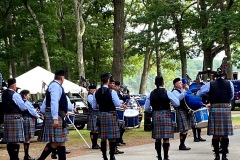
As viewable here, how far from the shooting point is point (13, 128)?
952 cm

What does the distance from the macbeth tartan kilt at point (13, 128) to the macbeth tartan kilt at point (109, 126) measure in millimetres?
1530

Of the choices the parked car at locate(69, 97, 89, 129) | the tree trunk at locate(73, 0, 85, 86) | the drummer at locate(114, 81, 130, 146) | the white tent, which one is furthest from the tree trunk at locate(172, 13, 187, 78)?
the drummer at locate(114, 81, 130, 146)

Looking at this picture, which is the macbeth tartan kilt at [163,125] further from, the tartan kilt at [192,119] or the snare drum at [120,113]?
the snare drum at [120,113]

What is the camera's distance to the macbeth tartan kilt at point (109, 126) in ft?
30.5

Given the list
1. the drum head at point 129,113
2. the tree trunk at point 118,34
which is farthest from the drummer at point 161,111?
the tree trunk at point 118,34

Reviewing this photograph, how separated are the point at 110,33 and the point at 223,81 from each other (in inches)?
1173

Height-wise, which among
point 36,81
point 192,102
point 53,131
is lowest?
point 53,131

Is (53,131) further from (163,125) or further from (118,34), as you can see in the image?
(118,34)

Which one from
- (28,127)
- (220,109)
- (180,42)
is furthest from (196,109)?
(180,42)

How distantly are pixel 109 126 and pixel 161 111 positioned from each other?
3.27 ft

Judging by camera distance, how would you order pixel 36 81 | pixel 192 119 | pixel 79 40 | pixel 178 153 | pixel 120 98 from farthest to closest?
pixel 79 40 < pixel 36 81 < pixel 120 98 < pixel 192 119 < pixel 178 153

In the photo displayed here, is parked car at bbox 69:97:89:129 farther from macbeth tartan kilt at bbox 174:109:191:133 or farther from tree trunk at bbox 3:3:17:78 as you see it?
tree trunk at bbox 3:3:17:78

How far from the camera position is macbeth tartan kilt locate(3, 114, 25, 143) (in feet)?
31.1

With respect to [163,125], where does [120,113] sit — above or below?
above
